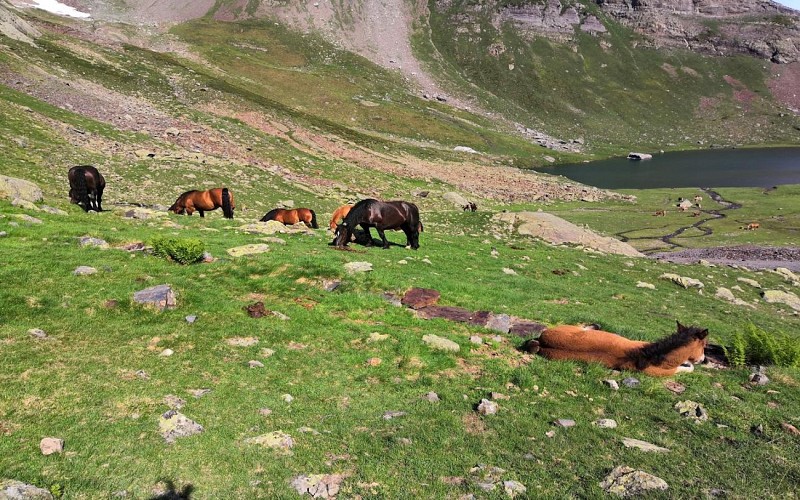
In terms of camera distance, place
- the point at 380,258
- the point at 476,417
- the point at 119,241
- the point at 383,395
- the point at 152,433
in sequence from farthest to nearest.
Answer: the point at 380,258
the point at 119,241
the point at 383,395
the point at 476,417
the point at 152,433

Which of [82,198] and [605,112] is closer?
[82,198]

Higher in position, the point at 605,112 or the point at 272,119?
the point at 605,112

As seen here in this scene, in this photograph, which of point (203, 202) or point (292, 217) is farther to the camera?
point (292, 217)

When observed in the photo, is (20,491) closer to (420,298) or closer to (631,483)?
(631,483)

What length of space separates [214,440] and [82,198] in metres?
21.1

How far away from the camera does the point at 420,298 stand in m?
14.6

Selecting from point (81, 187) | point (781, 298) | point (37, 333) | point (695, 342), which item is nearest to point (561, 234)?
point (781, 298)

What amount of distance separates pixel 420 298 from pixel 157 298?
762cm

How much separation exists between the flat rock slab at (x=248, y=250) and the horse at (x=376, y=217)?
348 centimetres

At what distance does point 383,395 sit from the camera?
9.16 metres

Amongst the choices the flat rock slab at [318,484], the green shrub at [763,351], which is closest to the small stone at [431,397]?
the flat rock slab at [318,484]

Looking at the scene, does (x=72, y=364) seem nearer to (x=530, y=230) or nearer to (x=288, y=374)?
(x=288, y=374)

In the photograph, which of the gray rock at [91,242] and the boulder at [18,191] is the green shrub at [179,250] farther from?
the boulder at [18,191]

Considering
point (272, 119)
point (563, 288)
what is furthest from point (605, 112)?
point (563, 288)
